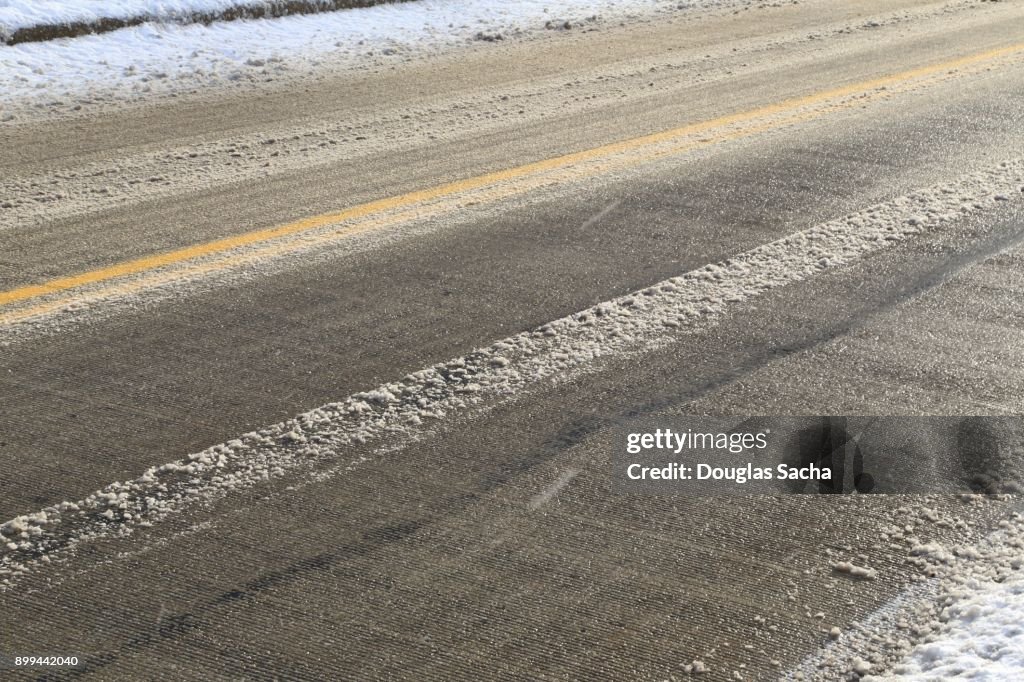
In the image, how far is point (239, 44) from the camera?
31.0 ft

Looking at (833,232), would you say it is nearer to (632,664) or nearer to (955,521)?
(955,521)

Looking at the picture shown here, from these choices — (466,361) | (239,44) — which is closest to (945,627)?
(466,361)

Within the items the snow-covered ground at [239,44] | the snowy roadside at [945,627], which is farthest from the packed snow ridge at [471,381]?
the snow-covered ground at [239,44]

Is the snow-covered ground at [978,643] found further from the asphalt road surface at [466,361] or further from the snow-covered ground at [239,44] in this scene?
the snow-covered ground at [239,44]

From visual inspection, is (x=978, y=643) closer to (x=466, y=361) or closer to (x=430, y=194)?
(x=466, y=361)

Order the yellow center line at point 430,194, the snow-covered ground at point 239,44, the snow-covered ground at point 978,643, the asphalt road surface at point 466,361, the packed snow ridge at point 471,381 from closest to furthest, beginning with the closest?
1. the snow-covered ground at point 978,643
2. the asphalt road surface at point 466,361
3. the packed snow ridge at point 471,381
4. the yellow center line at point 430,194
5. the snow-covered ground at point 239,44

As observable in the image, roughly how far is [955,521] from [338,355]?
1987mm

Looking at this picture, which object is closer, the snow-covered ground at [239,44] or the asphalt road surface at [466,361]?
the asphalt road surface at [466,361]

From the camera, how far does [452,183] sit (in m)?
6.18

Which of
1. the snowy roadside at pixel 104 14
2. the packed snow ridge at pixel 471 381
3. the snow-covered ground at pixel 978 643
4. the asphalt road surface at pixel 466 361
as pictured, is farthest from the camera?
the snowy roadside at pixel 104 14

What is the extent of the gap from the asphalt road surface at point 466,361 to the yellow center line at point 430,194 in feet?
0.09

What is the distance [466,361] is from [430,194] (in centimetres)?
206

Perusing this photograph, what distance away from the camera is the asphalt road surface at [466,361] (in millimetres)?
2801

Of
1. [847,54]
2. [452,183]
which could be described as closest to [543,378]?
[452,183]
